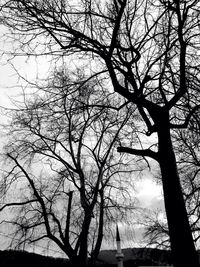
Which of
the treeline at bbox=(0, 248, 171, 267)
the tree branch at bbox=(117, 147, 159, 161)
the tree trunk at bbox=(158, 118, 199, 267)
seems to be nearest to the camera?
the tree trunk at bbox=(158, 118, 199, 267)

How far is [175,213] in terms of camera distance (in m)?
4.95

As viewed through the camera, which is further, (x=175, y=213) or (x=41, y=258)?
(x=41, y=258)

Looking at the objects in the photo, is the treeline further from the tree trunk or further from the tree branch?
the tree trunk

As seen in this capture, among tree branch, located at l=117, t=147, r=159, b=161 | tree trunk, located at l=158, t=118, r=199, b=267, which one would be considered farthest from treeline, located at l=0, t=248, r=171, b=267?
tree trunk, located at l=158, t=118, r=199, b=267

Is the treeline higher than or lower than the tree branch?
lower

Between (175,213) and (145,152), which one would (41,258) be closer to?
(145,152)

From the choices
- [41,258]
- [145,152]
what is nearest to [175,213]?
[145,152]

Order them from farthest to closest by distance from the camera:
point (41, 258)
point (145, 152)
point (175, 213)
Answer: point (41, 258), point (145, 152), point (175, 213)

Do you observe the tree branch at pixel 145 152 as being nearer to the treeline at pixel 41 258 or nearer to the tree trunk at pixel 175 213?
the tree trunk at pixel 175 213

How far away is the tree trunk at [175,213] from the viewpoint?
15.1 ft

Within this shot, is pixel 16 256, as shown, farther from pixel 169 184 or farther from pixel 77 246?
pixel 169 184

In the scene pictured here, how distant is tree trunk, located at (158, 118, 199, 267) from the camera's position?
4.61 metres

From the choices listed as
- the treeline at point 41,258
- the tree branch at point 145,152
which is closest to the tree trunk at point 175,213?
the tree branch at point 145,152

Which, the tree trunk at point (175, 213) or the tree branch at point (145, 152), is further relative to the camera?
the tree branch at point (145, 152)
